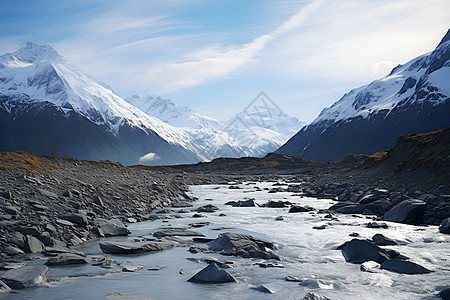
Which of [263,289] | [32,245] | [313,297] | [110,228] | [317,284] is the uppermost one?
[32,245]

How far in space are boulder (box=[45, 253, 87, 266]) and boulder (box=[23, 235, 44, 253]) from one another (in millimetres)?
1422

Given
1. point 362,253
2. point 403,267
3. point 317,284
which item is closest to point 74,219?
point 317,284

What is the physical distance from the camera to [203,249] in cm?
1474

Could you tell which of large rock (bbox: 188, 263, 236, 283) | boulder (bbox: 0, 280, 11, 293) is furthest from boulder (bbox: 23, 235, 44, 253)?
large rock (bbox: 188, 263, 236, 283)

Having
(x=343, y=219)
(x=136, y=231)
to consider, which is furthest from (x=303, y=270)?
(x=343, y=219)

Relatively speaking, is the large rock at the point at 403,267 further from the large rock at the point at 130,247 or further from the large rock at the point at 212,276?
the large rock at the point at 130,247

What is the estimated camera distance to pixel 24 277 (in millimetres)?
9664

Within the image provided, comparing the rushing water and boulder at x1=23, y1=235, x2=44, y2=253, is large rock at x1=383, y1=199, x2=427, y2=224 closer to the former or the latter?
the rushing water

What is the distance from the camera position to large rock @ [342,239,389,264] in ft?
41.7

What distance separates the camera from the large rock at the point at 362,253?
41.7ft

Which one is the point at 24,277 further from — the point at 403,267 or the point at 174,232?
the point at 403,267

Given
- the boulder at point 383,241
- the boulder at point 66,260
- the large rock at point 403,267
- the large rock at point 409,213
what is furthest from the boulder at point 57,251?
the large rock at point 409,213

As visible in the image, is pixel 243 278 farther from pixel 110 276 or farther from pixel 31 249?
pixel 31 249

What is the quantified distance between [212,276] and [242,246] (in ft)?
13.4
